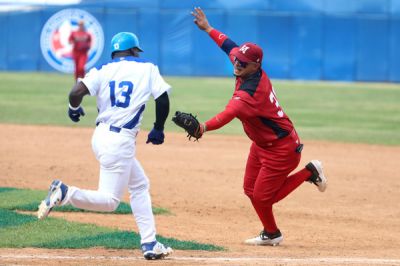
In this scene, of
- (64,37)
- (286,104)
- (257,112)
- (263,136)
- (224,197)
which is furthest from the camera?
(64,37)

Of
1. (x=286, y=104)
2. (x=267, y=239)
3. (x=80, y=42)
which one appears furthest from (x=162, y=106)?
(x=80, y=42)

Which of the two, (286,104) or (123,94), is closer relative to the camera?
(123,94)

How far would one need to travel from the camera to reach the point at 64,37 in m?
33.8

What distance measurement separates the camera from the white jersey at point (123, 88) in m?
7.15

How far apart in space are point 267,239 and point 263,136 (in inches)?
40.4

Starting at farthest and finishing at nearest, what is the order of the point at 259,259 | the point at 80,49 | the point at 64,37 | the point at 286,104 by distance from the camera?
1. the point at 64,37
2. the point at 80,49
3. the point at 286,104
4. the point at 259,259

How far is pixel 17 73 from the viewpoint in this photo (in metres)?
35.6

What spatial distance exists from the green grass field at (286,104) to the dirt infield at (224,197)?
1.82 metres

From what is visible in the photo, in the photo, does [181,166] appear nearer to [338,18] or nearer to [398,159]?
[398,159]

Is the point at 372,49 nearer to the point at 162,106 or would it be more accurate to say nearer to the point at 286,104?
the point at 286,104

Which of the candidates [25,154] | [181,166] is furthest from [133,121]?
[25,154]

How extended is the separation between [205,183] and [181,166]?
4.73ft

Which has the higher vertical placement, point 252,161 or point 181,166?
point 252,161

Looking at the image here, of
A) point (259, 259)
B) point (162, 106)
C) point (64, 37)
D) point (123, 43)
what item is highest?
point (123, 43)
